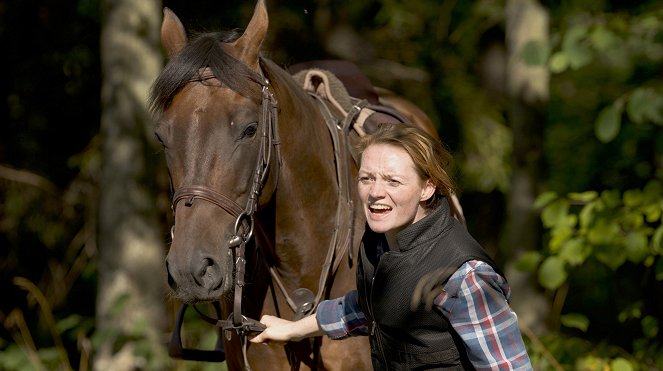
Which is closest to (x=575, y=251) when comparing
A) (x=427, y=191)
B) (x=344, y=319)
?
(x=344, y=319)

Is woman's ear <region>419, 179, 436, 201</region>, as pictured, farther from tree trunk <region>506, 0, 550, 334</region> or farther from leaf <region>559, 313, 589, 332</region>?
tree trunk <region>506, 0, 550, 334</region>

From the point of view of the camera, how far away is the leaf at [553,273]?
4.46m

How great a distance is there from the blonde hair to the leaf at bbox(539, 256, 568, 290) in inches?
76.6

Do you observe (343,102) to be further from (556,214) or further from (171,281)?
(171,281)

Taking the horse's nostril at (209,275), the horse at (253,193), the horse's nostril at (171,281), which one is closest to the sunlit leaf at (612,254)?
the horse at (253,193)

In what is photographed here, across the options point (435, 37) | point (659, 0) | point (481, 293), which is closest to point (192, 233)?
point (481, 293)

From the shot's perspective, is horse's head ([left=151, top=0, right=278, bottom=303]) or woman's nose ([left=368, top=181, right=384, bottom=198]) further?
horse's head ([left=151, top=0, right=278, bottom=303])

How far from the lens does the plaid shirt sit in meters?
2.33

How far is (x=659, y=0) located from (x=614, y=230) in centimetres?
155

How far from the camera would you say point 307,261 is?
12.1ft

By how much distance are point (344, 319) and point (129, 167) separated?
3782mm

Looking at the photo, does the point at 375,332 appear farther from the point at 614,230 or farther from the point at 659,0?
the point at 659,0

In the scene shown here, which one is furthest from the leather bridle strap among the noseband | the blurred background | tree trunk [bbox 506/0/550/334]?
tree trunk [bbox 506/0/550/334]

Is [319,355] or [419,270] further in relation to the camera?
[319,355]
